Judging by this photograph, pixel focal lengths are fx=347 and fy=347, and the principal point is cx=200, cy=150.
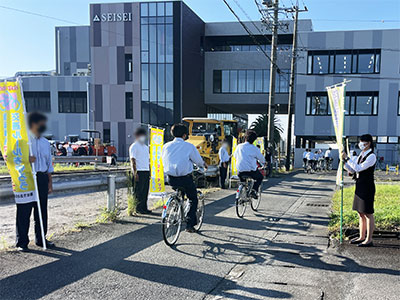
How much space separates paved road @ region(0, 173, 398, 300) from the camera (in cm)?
397

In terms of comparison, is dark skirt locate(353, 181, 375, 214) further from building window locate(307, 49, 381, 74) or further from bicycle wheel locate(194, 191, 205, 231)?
building window locate(307, 49, 381, 74)

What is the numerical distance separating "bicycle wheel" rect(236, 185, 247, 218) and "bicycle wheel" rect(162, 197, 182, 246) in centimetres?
220

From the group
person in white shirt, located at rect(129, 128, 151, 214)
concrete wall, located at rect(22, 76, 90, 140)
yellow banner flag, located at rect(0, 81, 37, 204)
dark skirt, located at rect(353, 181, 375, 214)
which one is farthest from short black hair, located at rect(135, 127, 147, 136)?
concrete wall, located at rect(22, 76, 90, 140)

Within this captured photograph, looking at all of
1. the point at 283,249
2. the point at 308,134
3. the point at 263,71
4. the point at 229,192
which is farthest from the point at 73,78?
the point at 283,249

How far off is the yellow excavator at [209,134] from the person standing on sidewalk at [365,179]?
30.9 ft

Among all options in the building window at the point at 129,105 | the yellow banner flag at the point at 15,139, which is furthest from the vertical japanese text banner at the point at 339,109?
the building window at the point at 129,105

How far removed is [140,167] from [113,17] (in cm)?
3544

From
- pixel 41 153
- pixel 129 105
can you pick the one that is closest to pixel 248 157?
pixel 41 153

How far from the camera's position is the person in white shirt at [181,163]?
19.6 feet

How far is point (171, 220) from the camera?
566cm

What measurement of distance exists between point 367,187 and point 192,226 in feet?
9.99

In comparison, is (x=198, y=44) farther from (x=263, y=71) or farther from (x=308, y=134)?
(x=308, y=134)

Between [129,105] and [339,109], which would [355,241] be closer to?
[339,109]

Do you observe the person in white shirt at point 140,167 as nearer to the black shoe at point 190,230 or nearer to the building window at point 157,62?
the black shoe at point 190,230
